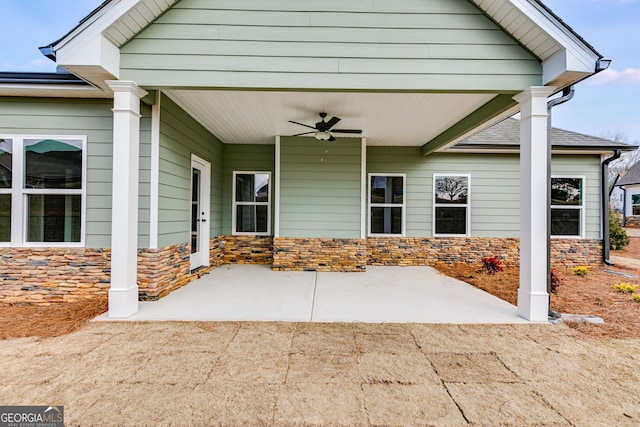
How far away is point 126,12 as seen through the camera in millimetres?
3178

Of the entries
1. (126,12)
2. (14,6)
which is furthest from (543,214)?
(14,6)

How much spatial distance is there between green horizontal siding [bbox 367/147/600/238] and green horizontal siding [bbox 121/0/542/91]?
3.81 meters

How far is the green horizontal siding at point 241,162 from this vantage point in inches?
279

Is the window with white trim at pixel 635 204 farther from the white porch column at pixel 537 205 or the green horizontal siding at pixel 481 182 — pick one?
the white porch column at pixel 537 205

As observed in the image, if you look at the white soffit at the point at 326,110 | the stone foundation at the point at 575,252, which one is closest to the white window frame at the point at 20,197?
the white soffit at the point at 326,110

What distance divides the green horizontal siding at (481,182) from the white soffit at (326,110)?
1039 millimetres

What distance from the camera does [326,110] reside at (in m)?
4.87

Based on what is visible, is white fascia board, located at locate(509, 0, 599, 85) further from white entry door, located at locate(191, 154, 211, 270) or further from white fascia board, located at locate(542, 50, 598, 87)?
white entry door, located at locate(191, 154, 211, 270)

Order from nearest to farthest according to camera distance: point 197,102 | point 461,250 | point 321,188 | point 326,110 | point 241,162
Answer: point 197,102, point 326,110, point 321,188, point 241,162, point 461,250

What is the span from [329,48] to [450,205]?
5255 millimetres

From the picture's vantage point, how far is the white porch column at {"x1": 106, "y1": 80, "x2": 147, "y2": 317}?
11.3 feet

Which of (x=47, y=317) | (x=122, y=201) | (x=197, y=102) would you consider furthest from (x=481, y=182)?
(x=47, y=317)

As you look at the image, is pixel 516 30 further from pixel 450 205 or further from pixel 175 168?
pixel 175 168

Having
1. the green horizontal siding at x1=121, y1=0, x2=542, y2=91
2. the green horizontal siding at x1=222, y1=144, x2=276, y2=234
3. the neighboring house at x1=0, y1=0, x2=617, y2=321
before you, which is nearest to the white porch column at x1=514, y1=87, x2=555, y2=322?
the neighboring house at x1=0, y1=0, x2=617, y2=321
